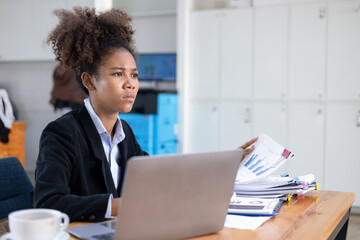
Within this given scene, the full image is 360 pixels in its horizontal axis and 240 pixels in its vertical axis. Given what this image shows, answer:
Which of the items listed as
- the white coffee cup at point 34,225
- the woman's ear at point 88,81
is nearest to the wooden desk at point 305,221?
the white coffee cup at point 34,225

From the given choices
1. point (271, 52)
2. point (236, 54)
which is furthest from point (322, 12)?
point (236, 54)

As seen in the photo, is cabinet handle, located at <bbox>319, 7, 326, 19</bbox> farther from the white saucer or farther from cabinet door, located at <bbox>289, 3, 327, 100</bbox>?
the white saucer

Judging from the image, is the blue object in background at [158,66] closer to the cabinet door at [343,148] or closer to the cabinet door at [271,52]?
the cabinet door at [271,52]

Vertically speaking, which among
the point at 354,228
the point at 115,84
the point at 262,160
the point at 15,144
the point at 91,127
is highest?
the point at 115,84

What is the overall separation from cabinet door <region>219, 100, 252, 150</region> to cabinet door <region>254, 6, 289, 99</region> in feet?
0.67

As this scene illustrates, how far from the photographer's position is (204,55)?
4711mm

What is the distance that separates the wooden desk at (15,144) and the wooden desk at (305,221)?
408 cm

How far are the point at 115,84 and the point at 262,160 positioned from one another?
52 centimetres

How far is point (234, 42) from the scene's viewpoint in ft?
14.9

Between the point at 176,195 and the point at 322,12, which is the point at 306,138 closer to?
the point at 322,12

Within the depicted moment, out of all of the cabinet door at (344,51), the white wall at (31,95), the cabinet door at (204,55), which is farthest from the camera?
the white wall at (31,95)

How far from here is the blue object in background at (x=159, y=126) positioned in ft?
16.0

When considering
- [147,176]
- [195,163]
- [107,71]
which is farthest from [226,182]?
[107,71]

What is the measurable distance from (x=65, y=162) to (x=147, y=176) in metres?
0.45
